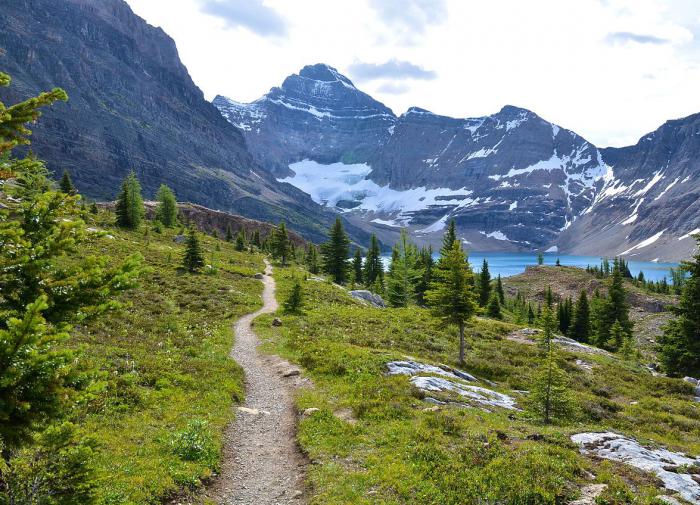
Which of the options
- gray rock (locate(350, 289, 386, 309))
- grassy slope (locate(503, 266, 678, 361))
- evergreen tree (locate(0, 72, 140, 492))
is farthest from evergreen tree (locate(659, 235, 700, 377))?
grassy slope (locate(503, 266, 678, 361))

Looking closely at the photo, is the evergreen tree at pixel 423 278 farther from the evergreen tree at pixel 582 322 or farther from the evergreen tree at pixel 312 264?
the evergreen tree at pixel 582 322

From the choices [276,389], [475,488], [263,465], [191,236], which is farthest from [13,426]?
[191,236]

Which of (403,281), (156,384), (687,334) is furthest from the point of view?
(403,281)

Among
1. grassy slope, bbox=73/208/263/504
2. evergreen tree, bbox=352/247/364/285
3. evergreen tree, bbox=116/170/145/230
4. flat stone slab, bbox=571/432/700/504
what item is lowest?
flat stone slab, bbox=571/432/700/504

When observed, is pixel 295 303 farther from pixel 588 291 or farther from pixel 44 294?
pixel 588 291

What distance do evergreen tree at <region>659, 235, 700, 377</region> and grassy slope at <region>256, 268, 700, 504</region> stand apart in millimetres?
3063

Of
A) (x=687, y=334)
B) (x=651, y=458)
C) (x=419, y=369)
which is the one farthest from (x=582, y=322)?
(x=651, y=458)

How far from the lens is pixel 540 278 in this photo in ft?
486

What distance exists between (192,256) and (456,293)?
29489 mm

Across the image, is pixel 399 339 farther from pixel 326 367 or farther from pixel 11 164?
pixel 11 164

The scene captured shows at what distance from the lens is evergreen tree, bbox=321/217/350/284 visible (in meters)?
72.0

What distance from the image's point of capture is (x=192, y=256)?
45.5 m

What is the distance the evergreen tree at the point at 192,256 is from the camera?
44.8 meters

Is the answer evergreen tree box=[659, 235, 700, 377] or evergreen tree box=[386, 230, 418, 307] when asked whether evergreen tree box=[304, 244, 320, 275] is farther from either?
evergreen tree box=[659, 235, 700, 377]
